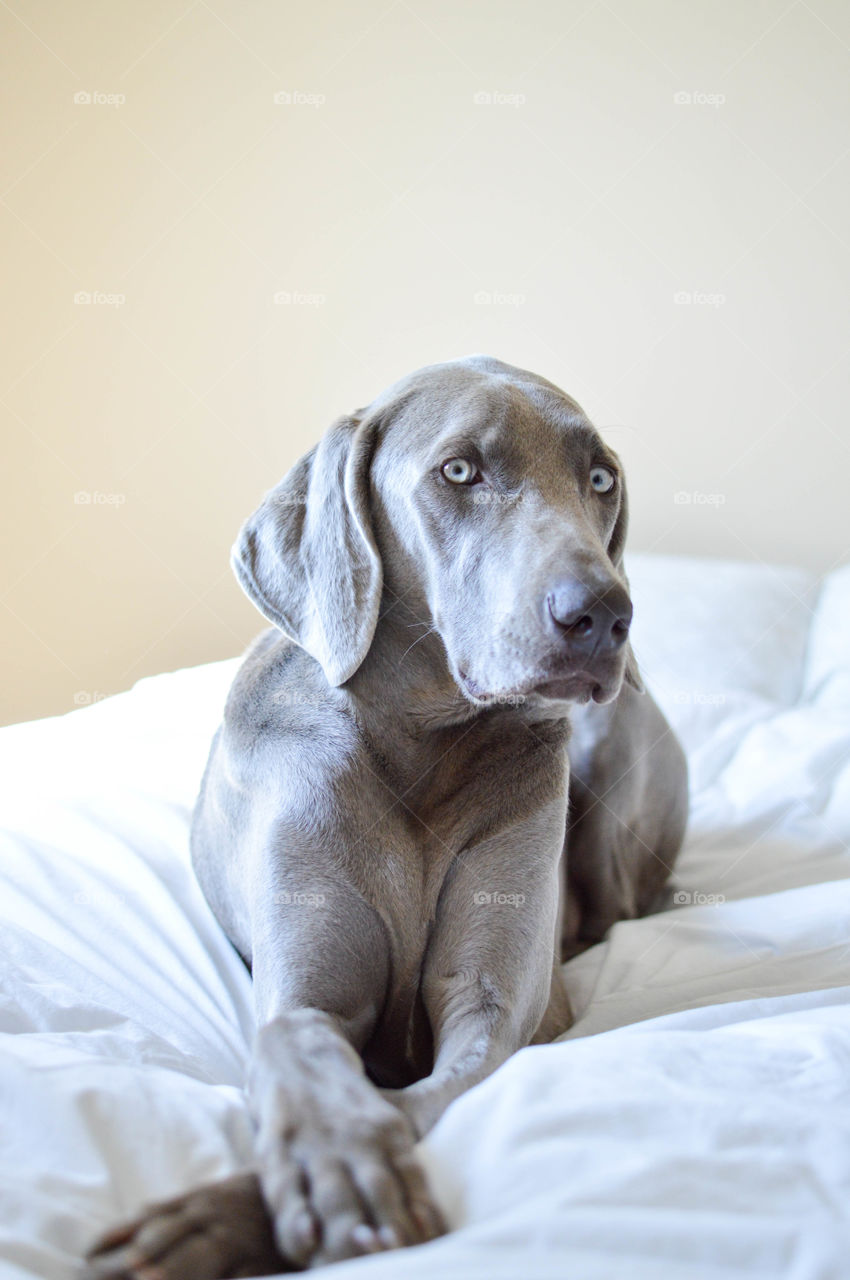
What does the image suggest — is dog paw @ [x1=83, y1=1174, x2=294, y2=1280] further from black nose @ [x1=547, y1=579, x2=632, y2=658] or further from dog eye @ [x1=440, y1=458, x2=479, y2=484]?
dog eye @ [x1=440, y1=458, x2=479, y2=484]

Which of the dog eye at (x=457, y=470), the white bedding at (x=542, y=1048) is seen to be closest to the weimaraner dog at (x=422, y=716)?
the dog eye at (x=457, y=470)

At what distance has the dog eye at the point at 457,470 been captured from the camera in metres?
1.47

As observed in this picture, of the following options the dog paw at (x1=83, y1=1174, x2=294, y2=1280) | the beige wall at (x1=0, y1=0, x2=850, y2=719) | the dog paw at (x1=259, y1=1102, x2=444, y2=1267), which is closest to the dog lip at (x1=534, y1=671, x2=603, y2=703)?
the dog paw at (x1=259, y1=1102, x2=444, y2=1267)

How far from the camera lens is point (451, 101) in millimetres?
3854

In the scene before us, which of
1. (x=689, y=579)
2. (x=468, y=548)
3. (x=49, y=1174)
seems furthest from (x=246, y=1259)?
(x=689, y=579)

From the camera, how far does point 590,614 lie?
4.12 ft

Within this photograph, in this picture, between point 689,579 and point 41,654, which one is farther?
point 41,654

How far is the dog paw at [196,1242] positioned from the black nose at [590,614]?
2.37 feet

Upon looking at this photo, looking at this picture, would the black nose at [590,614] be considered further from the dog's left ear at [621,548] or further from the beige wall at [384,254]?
the beige wall at [384,254]

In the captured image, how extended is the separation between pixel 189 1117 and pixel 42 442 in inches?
140

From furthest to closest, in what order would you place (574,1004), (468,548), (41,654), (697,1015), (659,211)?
(41,654)
(659,211)
(574,1004)
(468,548)
(697,1015)

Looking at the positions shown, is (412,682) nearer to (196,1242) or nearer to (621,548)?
(621,548)

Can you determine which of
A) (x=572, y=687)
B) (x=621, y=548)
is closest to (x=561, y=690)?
(x=572, y=687)

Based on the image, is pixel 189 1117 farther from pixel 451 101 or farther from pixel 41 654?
pixel 451 101
